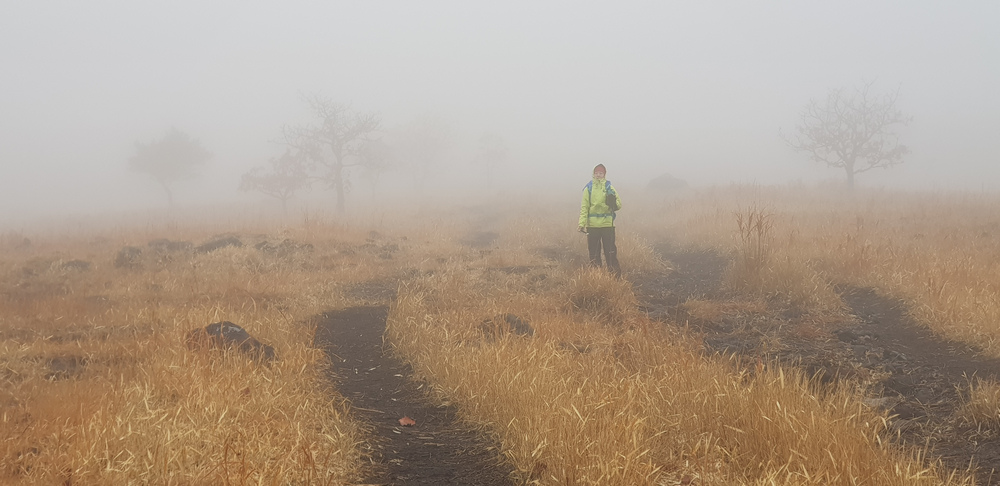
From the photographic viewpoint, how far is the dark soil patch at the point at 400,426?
3.54 metres

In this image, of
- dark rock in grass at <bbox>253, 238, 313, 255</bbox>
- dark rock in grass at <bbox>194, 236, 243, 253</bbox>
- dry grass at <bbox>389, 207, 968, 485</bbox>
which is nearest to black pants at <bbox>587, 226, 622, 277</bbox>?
dry grass at <bbox>389, 207, 968, 485</bbox>

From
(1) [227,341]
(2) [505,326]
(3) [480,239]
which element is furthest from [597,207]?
(3) [480,239]

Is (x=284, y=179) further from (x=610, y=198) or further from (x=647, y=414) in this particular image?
(x=647, y=414)

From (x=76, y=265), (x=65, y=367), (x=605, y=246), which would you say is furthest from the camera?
(x=76, y=265)

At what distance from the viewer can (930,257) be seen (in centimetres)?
924

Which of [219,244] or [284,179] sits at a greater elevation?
[284,179]

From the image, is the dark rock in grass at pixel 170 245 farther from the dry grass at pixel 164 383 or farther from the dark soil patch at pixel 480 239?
the dark soil patch at pixel 480 239

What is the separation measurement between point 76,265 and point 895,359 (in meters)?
15.1

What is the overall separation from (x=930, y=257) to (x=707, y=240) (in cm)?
574

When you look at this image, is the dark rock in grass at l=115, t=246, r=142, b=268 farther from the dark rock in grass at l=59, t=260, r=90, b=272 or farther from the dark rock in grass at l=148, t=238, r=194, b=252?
the dark rock in grass at l=148, t=238, r=194, b=252

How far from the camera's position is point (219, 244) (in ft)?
47.5

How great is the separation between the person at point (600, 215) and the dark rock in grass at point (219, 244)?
9.05 metres

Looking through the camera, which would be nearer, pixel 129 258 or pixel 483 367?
pixel 483 367

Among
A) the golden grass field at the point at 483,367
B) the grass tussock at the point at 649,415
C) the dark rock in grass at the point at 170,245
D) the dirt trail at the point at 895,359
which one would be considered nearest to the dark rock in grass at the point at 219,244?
the dark rock in grass at the point at 170,245
